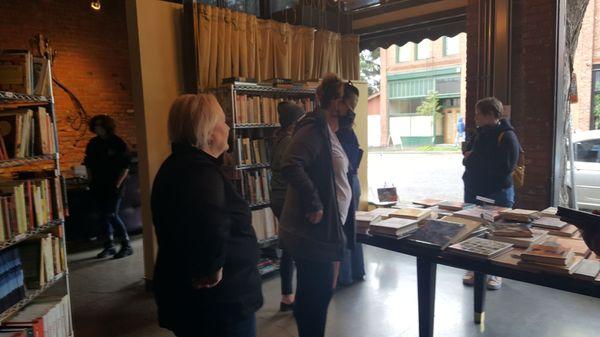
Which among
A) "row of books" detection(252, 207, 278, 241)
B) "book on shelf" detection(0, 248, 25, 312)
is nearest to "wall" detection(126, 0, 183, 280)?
"row of books" detection(252, 207, 278, 241)

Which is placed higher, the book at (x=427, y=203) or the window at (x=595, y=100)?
the window at (x=595, y=100)

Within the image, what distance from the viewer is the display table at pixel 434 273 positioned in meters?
1.67

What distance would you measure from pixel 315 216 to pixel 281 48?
2.94 m

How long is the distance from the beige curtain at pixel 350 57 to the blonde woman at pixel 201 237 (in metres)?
3.97

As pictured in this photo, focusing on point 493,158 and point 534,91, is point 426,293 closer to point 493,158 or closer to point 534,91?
point 493,158

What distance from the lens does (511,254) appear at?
1.94 meters

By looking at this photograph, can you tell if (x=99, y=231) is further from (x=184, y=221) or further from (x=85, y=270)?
(x=184, y=221)

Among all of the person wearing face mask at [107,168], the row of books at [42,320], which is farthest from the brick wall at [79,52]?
the row of books at [42,320]

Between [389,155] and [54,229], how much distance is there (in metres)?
9.97

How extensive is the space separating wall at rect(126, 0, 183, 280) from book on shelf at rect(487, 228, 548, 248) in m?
2.79

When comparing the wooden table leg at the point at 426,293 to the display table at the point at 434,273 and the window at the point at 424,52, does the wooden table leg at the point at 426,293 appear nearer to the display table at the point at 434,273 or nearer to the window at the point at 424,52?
the display table at the point at 434,273

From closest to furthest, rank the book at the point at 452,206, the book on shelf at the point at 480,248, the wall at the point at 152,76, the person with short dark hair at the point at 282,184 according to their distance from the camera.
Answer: the book on shelf at the point at 480,248 → the book at the point at 452,206 → the person with short dark hair at the point at 282,184 → the wall at the point at 152,76

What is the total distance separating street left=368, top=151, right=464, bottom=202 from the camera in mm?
7617

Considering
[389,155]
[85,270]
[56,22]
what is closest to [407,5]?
[85,270]
